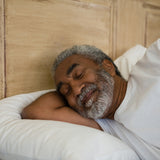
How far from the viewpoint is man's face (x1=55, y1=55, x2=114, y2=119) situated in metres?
0.96

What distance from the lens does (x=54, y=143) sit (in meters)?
0.67

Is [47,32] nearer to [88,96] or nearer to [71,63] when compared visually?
[71,63]

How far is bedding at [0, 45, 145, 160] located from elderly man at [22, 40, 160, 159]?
0.41ft

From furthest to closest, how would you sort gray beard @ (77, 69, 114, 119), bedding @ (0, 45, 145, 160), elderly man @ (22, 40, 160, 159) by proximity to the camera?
1. gray beard @ (77, 69, 114, 119)
2. elderly man @ (22, 40, 160, 159)
3. bedding @ (0, 45, 145, 160)

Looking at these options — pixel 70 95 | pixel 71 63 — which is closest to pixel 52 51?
pixel 71 63

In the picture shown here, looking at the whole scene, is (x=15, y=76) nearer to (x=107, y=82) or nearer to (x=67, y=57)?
(x=67, y=57)

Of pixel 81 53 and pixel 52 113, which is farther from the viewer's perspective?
pixel 81 53

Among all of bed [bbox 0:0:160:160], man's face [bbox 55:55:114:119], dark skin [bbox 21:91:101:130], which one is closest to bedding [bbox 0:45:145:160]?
bed [bbox 0:0:160:160]

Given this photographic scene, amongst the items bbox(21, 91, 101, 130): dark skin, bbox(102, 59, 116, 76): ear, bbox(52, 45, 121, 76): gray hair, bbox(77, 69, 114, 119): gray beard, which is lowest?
bbox(21, 91, 101, 130): dark skin

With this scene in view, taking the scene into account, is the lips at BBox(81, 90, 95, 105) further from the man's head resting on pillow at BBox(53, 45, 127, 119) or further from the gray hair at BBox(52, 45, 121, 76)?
the gray hair at BBox(52, 45, 121, 76)

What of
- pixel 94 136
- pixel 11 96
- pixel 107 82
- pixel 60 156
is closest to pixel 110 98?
pixel 107 82

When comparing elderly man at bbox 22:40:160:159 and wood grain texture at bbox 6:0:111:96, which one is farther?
wood grain texture at bbox 6:0:111:96

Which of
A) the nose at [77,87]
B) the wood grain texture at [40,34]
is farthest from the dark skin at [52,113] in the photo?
the wood grain texture at [40,34]

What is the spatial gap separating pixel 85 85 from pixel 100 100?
0.34 ft
